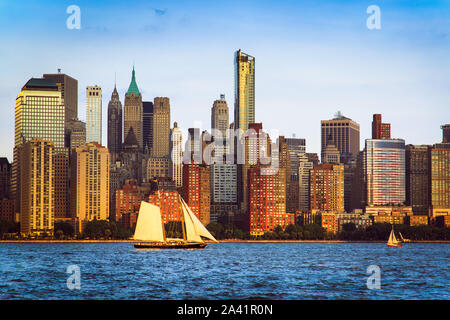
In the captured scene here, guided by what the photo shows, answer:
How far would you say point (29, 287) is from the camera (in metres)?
57.7

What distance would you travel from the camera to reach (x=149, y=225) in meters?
129

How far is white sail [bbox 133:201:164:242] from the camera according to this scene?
12681cm

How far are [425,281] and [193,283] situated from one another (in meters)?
21.3

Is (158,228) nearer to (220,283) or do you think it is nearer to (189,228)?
(189,228)

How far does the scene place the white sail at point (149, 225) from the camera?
416ft

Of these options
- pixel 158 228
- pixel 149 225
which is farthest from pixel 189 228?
pixel 149 225

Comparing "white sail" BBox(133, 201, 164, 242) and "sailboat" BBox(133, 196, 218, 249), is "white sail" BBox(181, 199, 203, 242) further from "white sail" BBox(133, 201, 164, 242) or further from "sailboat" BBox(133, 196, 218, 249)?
"white sail" BBox(133, 201, 164, 242)

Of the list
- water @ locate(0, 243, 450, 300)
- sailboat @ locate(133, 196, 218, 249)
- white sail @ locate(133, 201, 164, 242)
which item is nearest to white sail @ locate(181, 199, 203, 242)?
sailboat @ locate(133, 196, 218, 249)

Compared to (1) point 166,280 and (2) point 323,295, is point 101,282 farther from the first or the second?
(2) point 323,295

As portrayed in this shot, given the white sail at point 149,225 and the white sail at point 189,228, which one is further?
the white sail at point 189,228

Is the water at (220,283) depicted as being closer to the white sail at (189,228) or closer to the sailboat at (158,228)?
the sailboat at (158,228)

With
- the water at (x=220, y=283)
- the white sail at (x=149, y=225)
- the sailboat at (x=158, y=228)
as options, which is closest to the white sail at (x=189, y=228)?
the sailboat at (x=158, y=228)

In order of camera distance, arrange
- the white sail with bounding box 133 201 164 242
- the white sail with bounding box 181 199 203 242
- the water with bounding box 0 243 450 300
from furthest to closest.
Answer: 1. the white sail with bounding box 181 199 203 242
2. the white sail with bounding box 133 201 164 242
3. the water with bounding box 0 243 450 300
